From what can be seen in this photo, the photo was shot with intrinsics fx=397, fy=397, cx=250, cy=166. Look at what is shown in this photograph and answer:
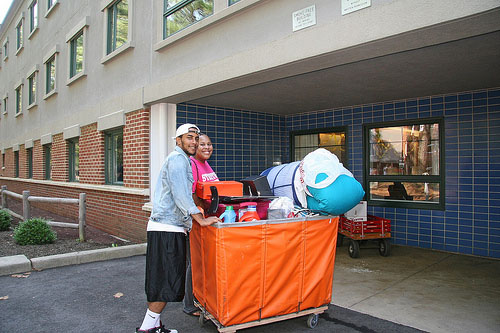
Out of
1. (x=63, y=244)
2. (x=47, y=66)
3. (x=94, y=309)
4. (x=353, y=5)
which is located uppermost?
(x=47, y=66)

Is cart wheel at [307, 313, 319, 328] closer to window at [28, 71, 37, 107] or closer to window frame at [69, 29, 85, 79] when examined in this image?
window frame at [69, 29, 85, 79]

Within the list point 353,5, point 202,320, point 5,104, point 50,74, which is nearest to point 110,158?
point 50,74

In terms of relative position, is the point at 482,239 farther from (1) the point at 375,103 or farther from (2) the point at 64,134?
(2) the point at 64,134

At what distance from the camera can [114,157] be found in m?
9.30

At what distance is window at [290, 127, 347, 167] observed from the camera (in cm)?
830

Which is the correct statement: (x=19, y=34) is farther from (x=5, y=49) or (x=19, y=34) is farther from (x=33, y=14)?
(x=5, y=49)

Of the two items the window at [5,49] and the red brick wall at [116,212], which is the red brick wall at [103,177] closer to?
the red brick wall at [116,212]

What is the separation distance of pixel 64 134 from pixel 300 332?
990 centimetres

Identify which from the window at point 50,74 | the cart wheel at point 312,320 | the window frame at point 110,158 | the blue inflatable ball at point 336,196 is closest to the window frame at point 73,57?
the window at point 50,74

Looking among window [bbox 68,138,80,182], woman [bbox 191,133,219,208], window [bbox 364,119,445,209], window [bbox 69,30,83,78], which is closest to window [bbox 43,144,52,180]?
window [bbox 68,138,80,182]

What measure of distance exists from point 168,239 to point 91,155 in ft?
24.0

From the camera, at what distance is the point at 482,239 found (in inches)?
256

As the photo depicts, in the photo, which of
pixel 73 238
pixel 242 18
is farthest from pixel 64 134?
pixel 242 18

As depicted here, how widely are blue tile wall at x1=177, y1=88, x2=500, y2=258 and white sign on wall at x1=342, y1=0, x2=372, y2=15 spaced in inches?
142
